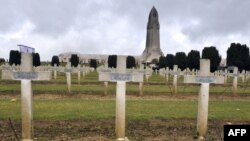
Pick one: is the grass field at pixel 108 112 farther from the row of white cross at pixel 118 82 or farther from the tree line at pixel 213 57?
the tree line at pixel 213 57

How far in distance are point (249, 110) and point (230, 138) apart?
42.6 feet

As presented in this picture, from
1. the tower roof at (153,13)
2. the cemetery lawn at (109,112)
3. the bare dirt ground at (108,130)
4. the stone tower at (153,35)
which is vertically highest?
the tower roof at (153,13)

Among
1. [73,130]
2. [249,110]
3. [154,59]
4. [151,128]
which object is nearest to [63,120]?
[73,130]

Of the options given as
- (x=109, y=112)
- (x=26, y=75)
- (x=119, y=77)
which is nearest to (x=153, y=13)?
(x=109, y=112)

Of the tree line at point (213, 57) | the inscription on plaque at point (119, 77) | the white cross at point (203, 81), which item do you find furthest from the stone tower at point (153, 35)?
the inscription on plaque at point (119, 77)

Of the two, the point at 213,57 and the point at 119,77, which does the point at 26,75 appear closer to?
the point at 119,77

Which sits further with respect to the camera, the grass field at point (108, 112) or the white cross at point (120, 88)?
the grass field at point (108, 112)

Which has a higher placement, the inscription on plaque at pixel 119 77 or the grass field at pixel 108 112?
the inscription on plaque at pixel 119 77

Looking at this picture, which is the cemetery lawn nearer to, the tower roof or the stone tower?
the stone tower

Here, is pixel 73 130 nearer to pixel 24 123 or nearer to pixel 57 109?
pixel 24 123
